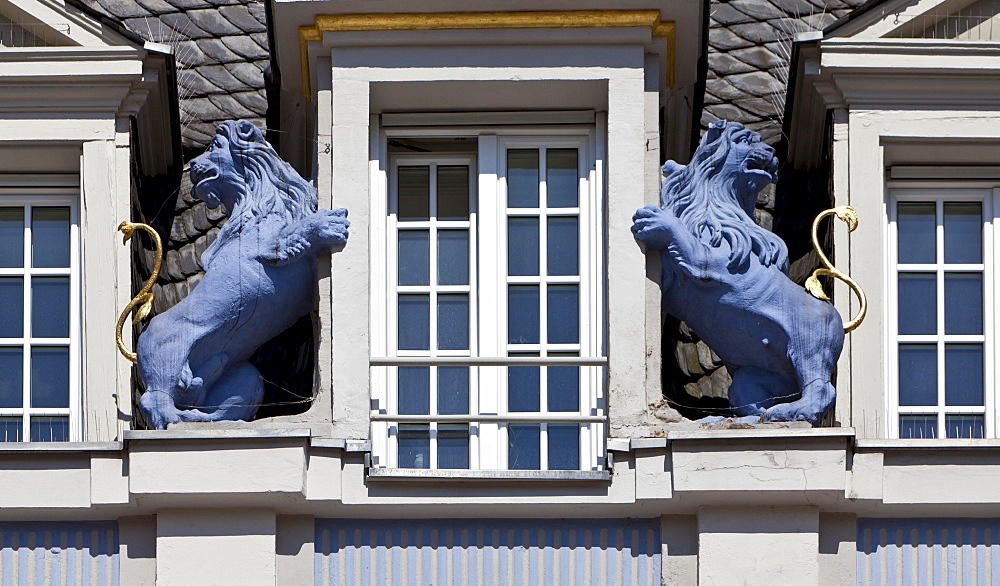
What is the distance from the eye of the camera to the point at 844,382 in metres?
13.8

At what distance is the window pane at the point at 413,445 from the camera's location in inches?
539

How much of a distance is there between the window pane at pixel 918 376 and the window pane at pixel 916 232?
0.48m

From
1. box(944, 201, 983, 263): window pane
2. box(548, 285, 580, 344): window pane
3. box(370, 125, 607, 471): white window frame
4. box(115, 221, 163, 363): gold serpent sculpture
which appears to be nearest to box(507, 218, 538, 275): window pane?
box(370, 125, 607, 471): white window frame

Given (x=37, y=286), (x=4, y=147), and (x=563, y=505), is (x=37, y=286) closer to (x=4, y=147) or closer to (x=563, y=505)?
(x=4, y=147)

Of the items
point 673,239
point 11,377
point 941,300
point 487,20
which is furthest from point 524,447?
point 11,377

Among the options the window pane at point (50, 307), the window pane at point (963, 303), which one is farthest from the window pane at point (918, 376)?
the window pane at point (50, 307)

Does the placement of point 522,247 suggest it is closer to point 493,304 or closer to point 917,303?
point 493,304

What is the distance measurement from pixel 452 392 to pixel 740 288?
→ 1536 millimetres

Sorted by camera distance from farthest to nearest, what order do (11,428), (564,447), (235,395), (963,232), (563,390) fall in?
(963,232)
(11,428)
(563,390)
(564,447)
(235,395)

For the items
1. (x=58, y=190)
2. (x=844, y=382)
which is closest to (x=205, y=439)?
(x=58, y=190)

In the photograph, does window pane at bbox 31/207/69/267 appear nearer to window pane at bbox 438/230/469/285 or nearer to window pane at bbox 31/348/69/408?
window pane at bbox 31/348/69/408

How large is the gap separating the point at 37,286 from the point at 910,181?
15.0 feet

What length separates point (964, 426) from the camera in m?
14.0

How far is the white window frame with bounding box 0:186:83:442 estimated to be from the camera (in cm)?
1412
